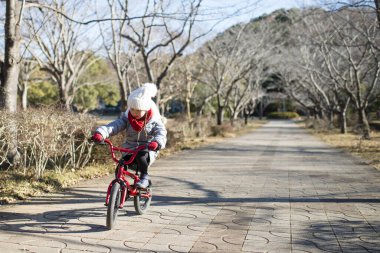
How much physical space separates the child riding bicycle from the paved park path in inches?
28.7

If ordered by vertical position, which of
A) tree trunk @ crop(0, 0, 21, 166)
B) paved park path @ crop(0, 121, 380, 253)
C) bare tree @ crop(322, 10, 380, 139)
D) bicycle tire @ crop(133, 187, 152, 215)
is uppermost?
bare tree @ crop(322, 10, 380, 139)

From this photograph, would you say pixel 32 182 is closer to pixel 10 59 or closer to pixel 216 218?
pixel 10 59

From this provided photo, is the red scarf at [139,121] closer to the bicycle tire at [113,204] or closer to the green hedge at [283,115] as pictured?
the bicycle tire at [113,204]

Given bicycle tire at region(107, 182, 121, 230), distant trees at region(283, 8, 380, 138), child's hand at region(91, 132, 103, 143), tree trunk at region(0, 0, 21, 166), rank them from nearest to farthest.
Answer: bicycle tire at region(107, 182, 121, 230)
child's hand at region(91, 132, 103, 143)
tree trunk at region(0, 0, 21, 166)
distant trees at region(283, 8, 380, 138)

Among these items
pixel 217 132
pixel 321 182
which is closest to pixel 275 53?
pixel 217 132

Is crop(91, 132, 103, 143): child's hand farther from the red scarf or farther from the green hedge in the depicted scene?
the green hedge

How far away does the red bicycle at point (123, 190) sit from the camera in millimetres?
4551

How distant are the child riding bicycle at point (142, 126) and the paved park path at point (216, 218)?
Result: 2.39ft

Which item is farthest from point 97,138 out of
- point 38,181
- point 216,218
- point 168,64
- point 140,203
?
point 168,64

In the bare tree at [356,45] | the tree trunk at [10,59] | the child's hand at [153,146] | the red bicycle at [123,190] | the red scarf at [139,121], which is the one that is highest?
the bare tree at [356,45]

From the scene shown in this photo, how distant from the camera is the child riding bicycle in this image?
16.3ft

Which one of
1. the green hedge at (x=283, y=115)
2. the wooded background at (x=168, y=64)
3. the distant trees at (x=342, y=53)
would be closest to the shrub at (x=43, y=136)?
the wooded background at (x=168, y=64)

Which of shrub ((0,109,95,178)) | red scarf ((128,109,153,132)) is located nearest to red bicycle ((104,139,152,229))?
red scarf ((128,109,153,132))

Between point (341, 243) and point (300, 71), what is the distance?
30242 millimetres
